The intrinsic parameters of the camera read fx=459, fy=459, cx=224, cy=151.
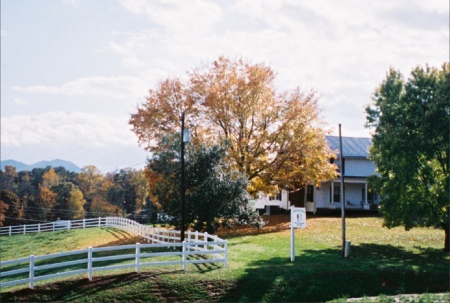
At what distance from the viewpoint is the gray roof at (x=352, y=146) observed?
158 ft

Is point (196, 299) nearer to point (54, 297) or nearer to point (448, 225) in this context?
point (54, 297)

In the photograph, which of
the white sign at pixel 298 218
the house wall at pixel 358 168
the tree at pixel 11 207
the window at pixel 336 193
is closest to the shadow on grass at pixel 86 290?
the white sign at pixel 298 218

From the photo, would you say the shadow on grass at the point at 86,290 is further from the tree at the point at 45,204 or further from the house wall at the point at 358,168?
the tree at the point at 45,204

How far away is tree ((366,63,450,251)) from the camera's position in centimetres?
2586

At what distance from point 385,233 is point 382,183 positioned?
763cm

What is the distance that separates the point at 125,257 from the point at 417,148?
17.6 meters

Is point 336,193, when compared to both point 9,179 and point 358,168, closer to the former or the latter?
point 358,168

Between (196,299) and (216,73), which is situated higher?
(216,73)

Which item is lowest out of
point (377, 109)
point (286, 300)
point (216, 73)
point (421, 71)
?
point (286, 300)

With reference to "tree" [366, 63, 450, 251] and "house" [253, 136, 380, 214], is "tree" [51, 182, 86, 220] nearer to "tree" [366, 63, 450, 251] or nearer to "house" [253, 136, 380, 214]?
"house" [253, 136, 380, 214]

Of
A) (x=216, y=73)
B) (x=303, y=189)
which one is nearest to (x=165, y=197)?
(x=216, y=73)

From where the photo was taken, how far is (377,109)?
1141 inches

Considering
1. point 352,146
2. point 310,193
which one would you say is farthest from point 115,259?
point 352,146

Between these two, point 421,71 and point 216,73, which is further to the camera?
point 216,73
